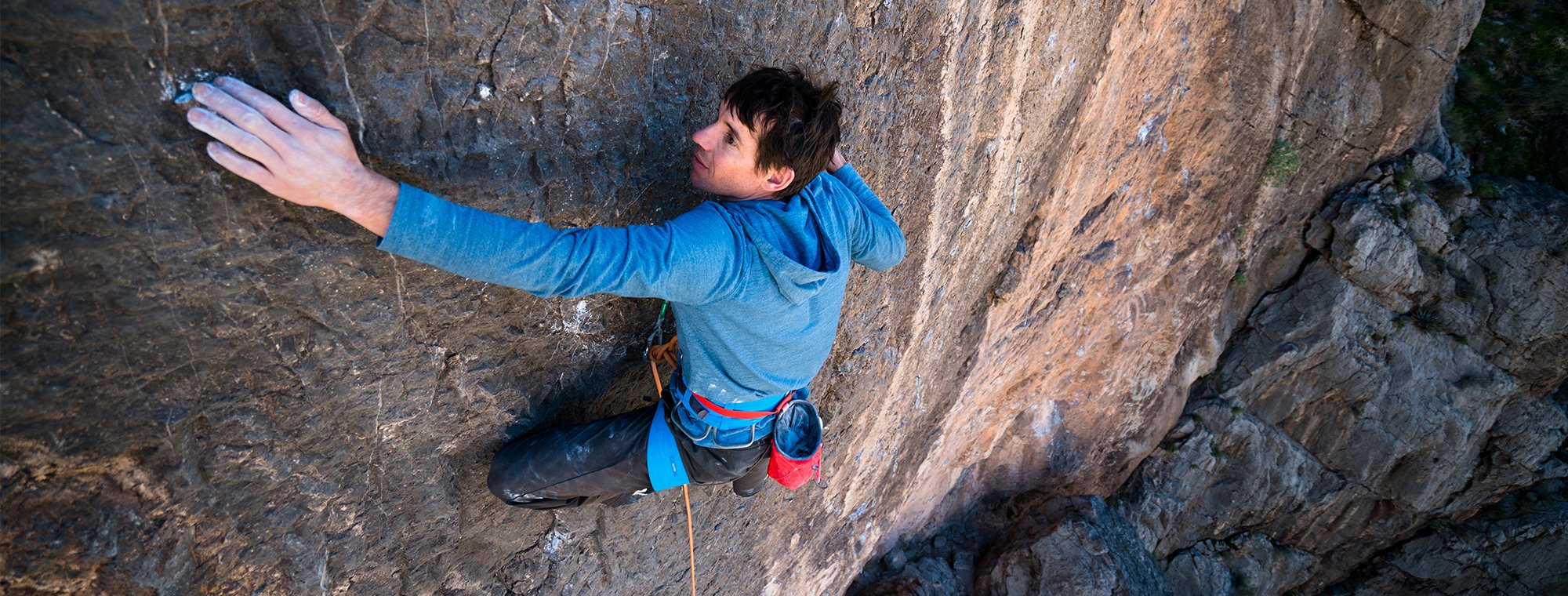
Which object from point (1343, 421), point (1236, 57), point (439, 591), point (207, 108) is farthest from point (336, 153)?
point (1343, 421)

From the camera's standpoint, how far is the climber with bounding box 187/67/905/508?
5.58 feet

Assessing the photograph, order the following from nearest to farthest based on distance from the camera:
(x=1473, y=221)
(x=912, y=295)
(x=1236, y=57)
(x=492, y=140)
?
(x=492, y=140)
(x=912, y=295)
(x=1236, y=57)
(x=1473, y=221)

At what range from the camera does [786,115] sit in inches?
87.4

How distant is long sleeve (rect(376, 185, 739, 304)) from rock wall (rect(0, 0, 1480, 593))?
44 centimetres

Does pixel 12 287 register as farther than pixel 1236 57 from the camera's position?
No

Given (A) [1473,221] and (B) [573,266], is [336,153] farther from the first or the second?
(A) [1473,221]

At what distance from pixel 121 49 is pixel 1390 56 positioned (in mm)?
7486

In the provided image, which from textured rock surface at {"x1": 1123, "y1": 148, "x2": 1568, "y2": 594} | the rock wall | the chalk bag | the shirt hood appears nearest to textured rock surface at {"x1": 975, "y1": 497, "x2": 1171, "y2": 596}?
textured rock surface at {"x1": 1123, "y1": 148, "x2": 1568, "y2": 594}

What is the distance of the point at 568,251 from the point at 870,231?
1.18 meters

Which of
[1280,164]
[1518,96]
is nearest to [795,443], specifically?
[1280,164]

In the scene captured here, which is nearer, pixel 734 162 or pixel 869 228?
pixel 734 162

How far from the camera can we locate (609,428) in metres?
2.80

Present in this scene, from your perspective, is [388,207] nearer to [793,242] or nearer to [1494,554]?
[793,242]

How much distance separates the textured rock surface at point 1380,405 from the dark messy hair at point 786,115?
630 centimetres
